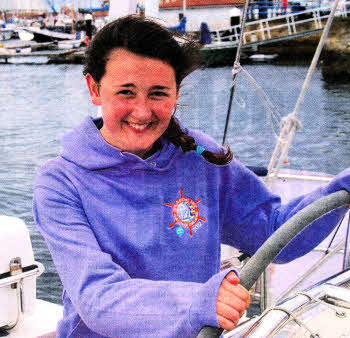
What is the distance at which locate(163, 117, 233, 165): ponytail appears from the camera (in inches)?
60.2

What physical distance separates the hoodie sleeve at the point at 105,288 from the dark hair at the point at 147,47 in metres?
0.31

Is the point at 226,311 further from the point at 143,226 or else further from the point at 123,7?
the point at 123,7

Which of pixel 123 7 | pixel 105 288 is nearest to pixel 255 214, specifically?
pixel 105 288

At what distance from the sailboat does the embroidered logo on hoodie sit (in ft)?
0.88

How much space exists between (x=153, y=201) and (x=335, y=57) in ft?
71.4

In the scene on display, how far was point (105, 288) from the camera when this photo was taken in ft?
3.73

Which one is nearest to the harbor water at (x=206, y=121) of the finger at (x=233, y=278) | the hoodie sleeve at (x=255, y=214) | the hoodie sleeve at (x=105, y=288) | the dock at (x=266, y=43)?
the dock at (x=266, y=43)

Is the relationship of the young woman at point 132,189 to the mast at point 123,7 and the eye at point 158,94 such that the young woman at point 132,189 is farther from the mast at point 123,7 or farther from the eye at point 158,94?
the mast at point 123,7

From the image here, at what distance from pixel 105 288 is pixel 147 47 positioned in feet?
1.83

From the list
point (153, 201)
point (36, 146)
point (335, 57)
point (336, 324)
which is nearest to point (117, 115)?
point (153, 201)

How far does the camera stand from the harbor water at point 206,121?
10492mm

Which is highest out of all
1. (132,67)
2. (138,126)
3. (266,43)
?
(132,67)

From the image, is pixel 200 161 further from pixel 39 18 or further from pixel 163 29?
pixel 39 18

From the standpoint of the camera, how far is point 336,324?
1.24m
